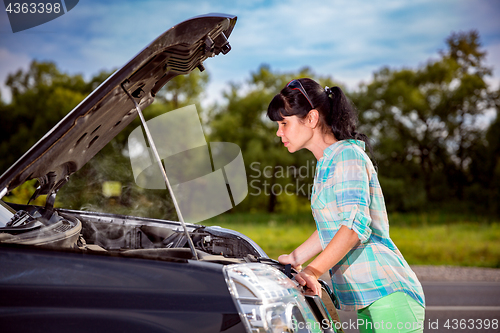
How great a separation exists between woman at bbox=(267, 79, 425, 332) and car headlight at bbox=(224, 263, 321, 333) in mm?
120

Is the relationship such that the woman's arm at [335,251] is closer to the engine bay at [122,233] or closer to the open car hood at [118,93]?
the engine bay at [122,233]

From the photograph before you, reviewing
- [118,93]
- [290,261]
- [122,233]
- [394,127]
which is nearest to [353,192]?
[290,261]

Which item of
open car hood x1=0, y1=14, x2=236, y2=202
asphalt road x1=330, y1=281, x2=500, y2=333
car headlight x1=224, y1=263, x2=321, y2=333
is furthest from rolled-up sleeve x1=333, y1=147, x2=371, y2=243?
asphalt road x1=330, y1=281, x2=500, y2=333

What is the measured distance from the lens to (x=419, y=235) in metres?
14.0

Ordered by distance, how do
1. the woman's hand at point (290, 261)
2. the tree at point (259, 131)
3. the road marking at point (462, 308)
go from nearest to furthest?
the woman's hand at point (290, 261) → the road marking at point (462, 308) → the tree at point (259, 131)

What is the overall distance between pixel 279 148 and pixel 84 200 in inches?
598

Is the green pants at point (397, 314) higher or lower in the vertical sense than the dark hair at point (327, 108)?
lower

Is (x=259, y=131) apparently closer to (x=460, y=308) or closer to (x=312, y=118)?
(x=460, y=308)

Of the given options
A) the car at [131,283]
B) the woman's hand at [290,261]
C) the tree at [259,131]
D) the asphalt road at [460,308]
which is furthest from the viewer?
the tree at [259,131]

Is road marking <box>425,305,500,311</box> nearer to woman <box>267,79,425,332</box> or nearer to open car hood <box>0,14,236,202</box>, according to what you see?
woman <box>267,79,425,332</box>

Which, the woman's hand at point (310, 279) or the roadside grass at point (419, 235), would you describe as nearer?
the woman's hand at point (310, 279)

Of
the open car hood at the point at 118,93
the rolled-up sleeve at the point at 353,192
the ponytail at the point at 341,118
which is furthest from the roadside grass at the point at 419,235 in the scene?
the rolled-up sleeve at the point at 353,192

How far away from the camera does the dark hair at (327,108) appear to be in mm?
1812

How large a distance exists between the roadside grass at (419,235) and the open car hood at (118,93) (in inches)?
223
